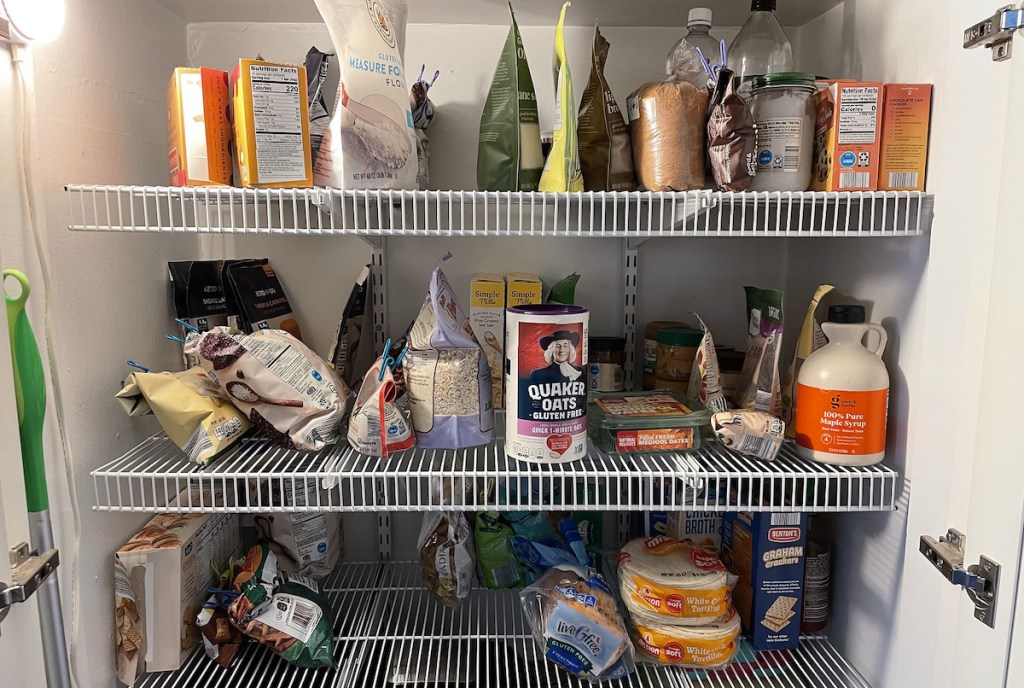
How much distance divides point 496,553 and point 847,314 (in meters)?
0.71

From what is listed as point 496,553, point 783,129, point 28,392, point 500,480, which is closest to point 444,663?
point 496,553

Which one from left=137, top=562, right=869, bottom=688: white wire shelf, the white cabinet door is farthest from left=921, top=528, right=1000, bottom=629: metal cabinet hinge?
left=137, top=562, right=869, bottom=688: white wire shelf

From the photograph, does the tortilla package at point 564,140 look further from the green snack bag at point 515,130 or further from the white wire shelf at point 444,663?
the white wire shelf at point 444,663

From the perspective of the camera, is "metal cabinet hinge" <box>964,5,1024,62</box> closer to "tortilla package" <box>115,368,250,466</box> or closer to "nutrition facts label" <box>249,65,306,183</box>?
"nutrition facts label" <box>249,65,306,183</box>

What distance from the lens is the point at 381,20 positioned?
0.88m

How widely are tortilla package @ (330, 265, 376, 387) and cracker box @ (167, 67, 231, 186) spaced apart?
1.12 feet

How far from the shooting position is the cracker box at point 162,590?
92cm

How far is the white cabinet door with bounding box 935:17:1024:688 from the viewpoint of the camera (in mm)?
628

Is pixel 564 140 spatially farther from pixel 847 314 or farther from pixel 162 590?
pixel 162 590

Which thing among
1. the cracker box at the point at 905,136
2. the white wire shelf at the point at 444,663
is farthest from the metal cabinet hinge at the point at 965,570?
the cracker box at the point at 905,136

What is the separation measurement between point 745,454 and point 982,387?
0.32m

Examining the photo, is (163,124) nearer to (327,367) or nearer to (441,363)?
(327,367)

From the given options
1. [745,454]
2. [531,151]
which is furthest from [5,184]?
[745,454]

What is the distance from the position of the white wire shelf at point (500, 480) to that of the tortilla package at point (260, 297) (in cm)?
26
